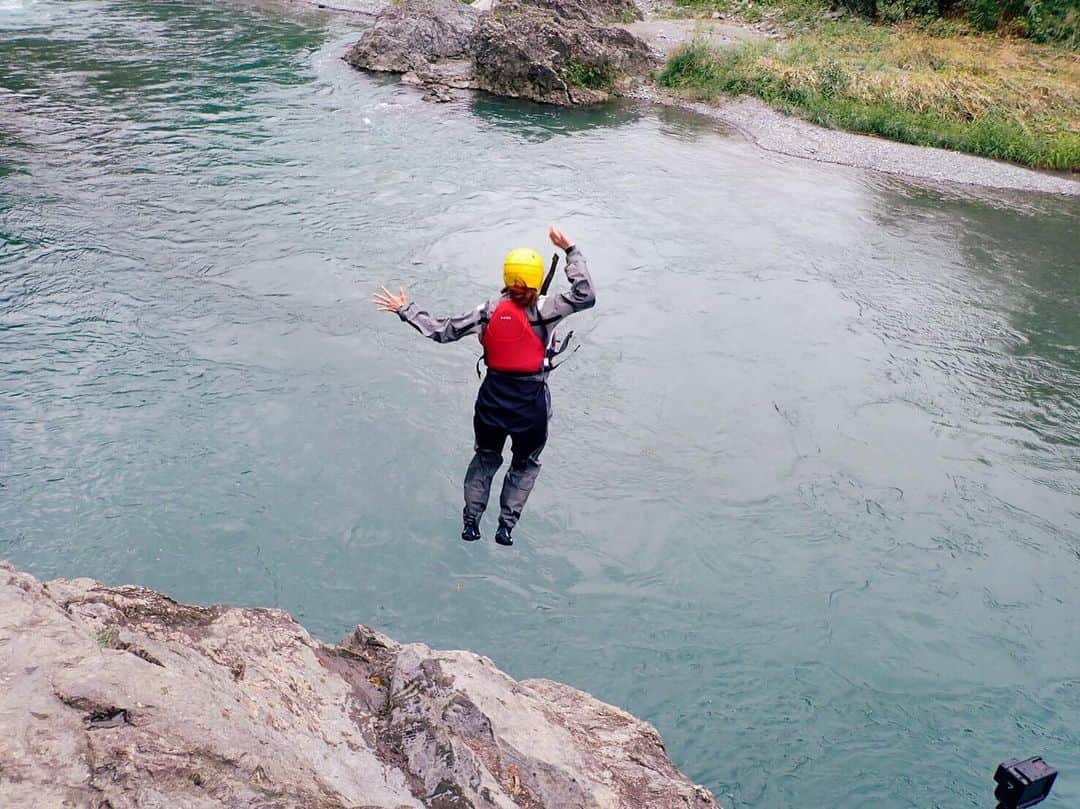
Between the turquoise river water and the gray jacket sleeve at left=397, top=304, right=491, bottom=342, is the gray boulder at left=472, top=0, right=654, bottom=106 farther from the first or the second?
the gray jacket sleeve at left=397, top=304, right=491, bottom=342

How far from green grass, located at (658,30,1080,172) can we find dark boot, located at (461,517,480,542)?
17495 millimetres

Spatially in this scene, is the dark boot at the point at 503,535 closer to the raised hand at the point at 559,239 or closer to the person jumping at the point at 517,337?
the person jumping at the point at 517,337

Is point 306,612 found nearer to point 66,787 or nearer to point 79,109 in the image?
point 66,787

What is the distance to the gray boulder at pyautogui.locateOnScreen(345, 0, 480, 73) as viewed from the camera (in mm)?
24094

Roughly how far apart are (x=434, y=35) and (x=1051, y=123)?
16.3 metres

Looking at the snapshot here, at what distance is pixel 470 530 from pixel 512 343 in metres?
1.78

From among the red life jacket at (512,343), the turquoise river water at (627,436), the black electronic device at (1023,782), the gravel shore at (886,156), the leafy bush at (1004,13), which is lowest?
the turquoise river water at (627,436)

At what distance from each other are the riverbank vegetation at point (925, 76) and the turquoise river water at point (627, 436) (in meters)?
4.70

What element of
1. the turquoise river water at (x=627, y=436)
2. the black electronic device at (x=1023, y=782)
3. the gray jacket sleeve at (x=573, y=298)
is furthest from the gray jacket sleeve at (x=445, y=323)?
the black electronic device at (x=1023, y=782)

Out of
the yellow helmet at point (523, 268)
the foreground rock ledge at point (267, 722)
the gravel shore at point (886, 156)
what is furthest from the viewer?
the gravel shore at point (886, 156)

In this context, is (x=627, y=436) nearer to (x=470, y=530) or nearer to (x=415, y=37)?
(x=470, y=530)

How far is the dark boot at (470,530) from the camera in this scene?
22.9ft

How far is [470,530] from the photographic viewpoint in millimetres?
7031

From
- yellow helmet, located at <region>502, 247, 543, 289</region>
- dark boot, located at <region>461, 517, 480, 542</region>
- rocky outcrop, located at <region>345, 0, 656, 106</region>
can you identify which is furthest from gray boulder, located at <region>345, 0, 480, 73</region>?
yellow helmet, located at <region>502, 247, 543, 289</region>
